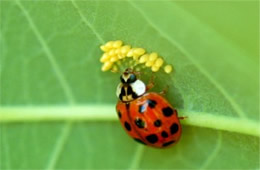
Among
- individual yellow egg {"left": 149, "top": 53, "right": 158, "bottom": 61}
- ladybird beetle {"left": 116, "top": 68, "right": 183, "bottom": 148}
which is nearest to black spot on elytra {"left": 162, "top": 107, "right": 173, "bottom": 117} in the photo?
ladybird beetle {"left": 116, "top": 68, "right": 183, "bottom": 148}

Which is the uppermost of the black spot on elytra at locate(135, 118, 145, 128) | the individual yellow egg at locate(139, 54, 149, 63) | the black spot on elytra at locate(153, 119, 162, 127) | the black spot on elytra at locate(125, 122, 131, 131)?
the individual yellow egg at locate(139, 54, 149, 63)

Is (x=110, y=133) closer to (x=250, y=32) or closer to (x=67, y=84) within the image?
(x=67, y=84)

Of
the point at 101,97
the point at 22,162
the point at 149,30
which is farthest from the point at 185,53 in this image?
the point at 22,162

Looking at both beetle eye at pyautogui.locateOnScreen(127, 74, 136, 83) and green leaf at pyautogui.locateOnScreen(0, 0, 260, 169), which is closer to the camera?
green leaf at pyautogui.locateOnScreen(0, 0, 260, 169)

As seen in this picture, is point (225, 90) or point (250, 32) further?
point (225, 90)

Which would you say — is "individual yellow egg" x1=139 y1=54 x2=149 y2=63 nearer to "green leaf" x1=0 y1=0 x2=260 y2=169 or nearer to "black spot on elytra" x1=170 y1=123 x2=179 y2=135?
"green leaf" x1=0 y1=0 x2=260 y2=169

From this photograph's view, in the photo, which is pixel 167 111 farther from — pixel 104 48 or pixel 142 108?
pixel 104 48
